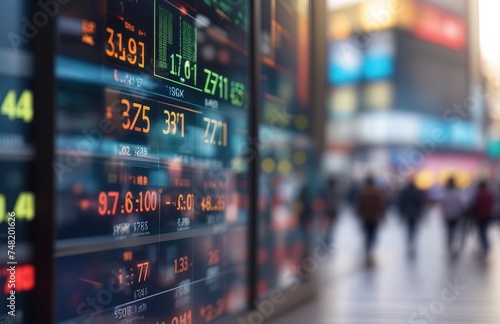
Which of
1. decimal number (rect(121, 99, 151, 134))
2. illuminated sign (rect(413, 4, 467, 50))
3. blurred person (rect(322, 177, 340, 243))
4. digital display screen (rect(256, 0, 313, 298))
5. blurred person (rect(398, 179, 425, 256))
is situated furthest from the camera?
illuminated sign (rect(413, 4, 467, 50))

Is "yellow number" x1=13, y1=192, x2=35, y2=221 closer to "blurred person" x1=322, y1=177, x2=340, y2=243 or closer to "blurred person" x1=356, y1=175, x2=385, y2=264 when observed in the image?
"blurred person" x1=356, y1=175, x2=385, y2=264

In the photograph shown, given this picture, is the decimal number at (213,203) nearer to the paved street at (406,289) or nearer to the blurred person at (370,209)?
the paved street at (406,289)

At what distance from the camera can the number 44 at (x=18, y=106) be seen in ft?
11.5

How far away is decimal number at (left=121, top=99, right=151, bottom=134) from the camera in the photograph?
4293 millimetres

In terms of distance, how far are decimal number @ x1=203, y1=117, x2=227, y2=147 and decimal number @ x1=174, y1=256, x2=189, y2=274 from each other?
883 millimetres

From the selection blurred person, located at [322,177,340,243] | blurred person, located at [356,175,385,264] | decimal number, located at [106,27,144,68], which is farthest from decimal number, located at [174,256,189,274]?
blurred person, located at [322,177,340,243]

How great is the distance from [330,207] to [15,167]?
12275 millimetres

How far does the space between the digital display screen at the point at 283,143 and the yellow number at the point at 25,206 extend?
368 centimetres

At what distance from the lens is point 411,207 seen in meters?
15.9

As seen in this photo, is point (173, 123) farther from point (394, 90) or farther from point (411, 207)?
point (394, 90)

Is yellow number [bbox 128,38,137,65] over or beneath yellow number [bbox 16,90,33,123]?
over

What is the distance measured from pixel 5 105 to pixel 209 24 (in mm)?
2376

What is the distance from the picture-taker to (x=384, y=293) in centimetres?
975

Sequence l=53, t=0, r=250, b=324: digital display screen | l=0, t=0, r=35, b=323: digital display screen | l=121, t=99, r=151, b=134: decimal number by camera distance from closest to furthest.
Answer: l=0, t=0, r=35, b=323: digital display screen
l=53, t=0, r=250, b=324: digital display screen
l=121, t=99, r=151, b=134: decimal number
